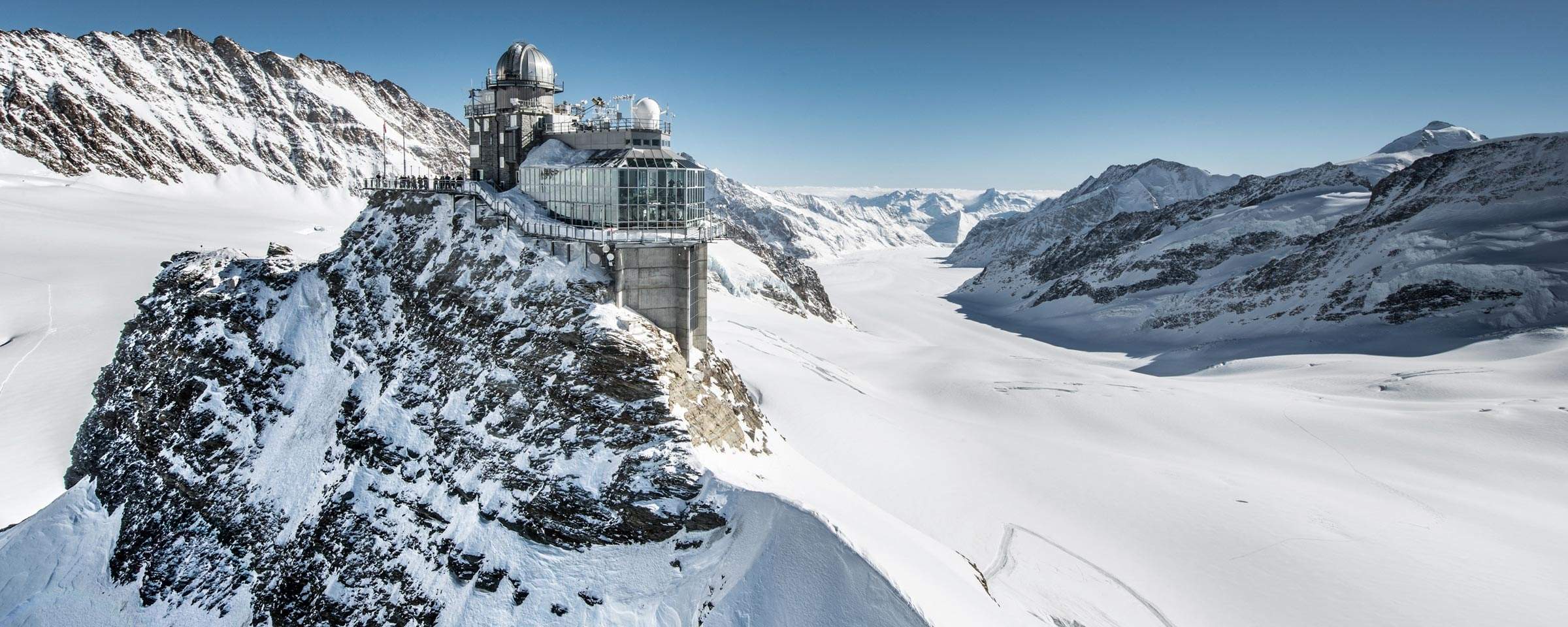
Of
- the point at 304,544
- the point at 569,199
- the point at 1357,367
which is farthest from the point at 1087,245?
the point at 304,544

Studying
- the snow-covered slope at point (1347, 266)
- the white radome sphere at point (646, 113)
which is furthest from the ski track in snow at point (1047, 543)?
the snow-covered slope at point (1347, 266)

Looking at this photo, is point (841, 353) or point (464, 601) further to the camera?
point (841, 353)

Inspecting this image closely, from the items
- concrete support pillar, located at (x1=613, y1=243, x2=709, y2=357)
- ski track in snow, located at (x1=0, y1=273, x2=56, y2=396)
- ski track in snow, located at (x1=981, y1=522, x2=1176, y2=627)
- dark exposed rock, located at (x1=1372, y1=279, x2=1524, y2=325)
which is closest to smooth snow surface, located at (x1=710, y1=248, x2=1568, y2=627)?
ski track in snow, located at (x1=981, y1=522, x2=1176, y2=627)

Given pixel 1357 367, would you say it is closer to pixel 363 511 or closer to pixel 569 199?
pixel 569 199

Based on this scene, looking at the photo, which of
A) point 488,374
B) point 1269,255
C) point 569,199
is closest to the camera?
point 488,374

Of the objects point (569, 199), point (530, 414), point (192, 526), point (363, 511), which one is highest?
point (569, 199)

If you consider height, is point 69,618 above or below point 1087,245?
below

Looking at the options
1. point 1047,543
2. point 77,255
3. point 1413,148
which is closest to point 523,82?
point 1047,543
